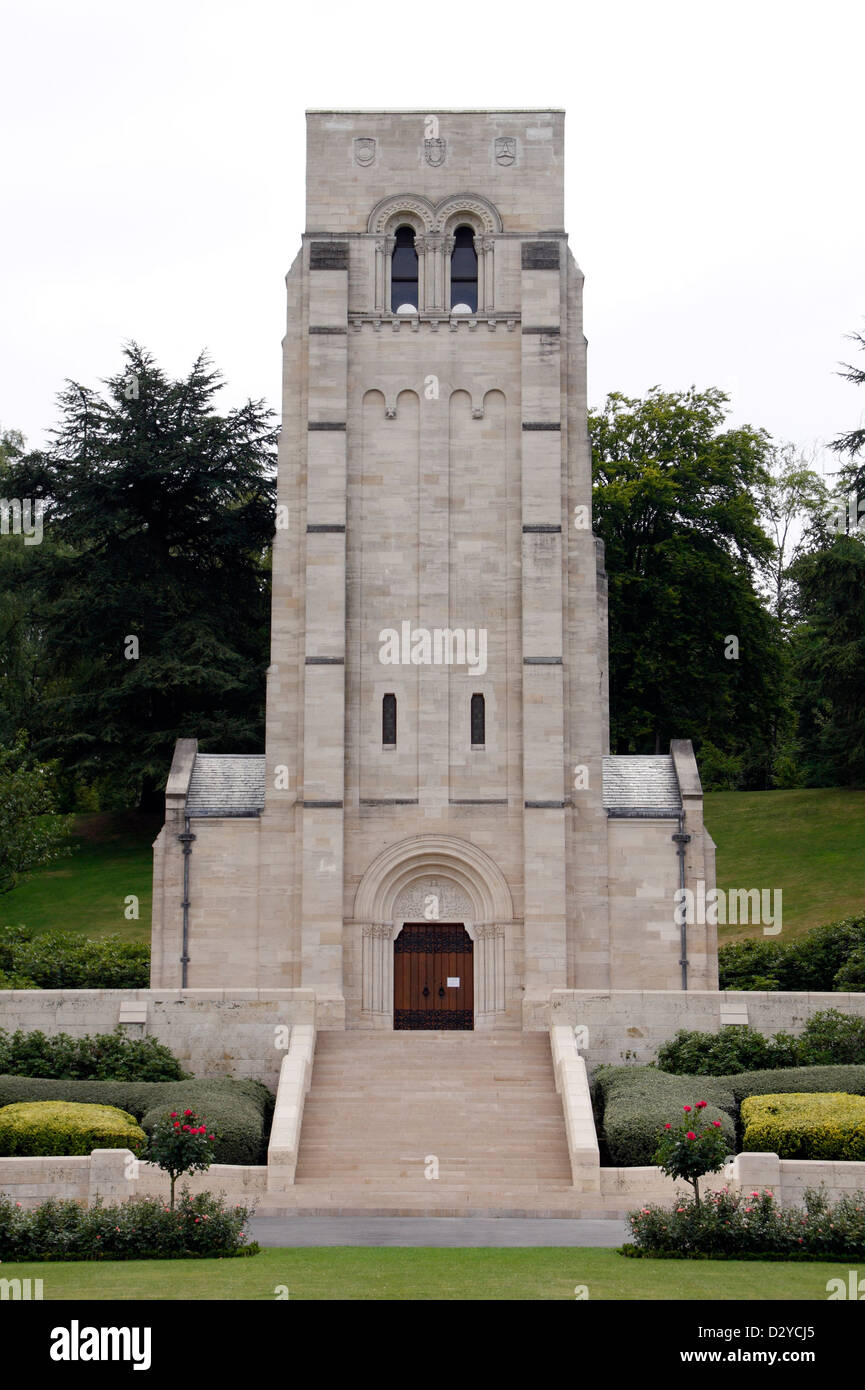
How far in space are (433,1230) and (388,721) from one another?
637 inches

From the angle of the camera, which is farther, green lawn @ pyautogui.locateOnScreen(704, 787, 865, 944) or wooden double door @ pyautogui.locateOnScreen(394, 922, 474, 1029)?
green lawn @ pyautogui.locateOnScreen(704, 787, 865, 944)

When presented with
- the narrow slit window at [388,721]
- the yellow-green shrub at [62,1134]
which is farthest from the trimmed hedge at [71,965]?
the yellow-green shrub at [62,1134]

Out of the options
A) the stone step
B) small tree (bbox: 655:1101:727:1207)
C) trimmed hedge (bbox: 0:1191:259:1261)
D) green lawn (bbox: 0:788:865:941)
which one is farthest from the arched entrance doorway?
trimmed hedge (bbox: 0:1191:259:1261)

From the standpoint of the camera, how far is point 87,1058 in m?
32.0

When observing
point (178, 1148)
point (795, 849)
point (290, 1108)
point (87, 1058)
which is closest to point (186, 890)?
point (87, 1058)

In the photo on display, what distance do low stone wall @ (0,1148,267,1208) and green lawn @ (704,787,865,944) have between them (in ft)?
86.0

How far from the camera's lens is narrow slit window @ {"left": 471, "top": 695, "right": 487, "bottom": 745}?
3897 centimetres

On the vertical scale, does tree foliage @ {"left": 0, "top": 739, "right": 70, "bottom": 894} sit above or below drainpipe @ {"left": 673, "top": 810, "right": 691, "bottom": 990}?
above

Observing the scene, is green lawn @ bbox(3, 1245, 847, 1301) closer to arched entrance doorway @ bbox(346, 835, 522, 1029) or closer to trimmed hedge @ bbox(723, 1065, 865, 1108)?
trimmed hedge @ bbox(723, 1065, 865, 1108)

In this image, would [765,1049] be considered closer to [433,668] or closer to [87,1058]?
[433,668]

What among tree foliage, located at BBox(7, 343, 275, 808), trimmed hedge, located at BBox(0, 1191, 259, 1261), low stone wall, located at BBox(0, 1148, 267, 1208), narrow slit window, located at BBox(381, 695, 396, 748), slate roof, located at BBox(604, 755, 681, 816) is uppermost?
tree foliage, located at BBox(7, 343, 275, 808)

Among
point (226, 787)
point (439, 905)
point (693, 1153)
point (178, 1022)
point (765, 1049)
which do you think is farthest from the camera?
point (226, 787)

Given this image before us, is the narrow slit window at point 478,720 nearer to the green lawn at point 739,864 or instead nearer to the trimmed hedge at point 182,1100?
the trimmed hedge at point 182,1100

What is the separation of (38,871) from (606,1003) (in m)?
28.2
